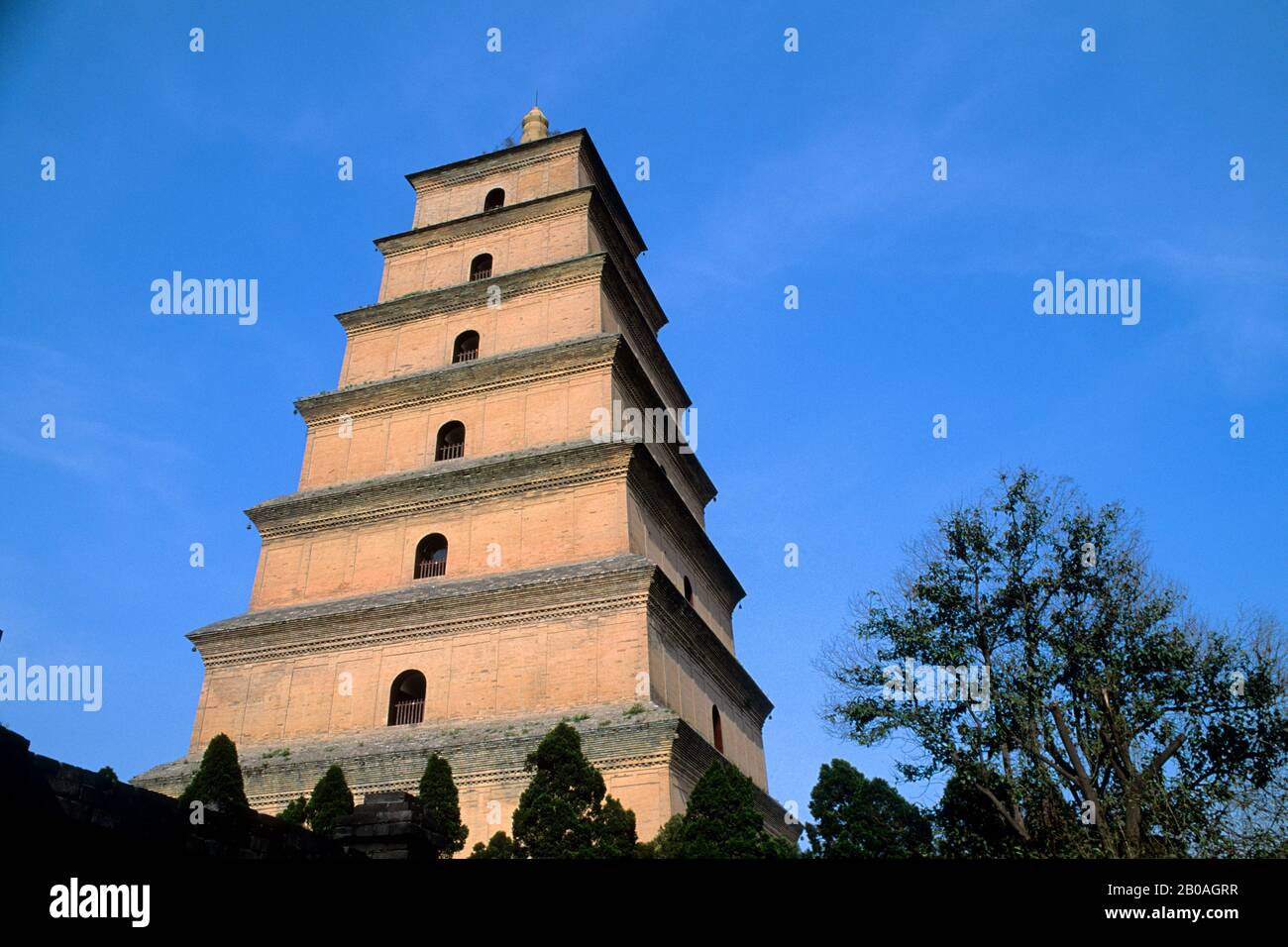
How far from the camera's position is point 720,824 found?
12023 mm

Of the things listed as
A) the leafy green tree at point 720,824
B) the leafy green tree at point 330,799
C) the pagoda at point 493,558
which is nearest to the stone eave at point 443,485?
the pagoda at point 493,558

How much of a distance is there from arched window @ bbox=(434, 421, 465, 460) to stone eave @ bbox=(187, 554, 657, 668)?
3.05m

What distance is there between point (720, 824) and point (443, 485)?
8617mm

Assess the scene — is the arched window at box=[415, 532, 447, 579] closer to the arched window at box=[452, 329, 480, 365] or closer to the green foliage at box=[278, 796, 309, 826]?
the arched window at box=[452, 329, 480, 365]

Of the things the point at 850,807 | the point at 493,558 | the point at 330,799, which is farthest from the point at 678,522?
the point at 850,807

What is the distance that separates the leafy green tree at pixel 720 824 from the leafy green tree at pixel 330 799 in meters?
4.48

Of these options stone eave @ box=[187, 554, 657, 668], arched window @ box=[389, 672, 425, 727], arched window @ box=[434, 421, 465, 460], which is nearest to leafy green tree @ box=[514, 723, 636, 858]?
stone eave @ box=[187, 554, 657, 668]

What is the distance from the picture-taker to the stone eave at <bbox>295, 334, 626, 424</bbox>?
739 inches

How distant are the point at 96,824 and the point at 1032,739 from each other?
12.6 meters

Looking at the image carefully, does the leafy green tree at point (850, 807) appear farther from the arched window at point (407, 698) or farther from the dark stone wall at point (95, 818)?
the dark stone wall at point (95, 818)

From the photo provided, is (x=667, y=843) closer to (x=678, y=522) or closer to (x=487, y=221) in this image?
(x=678, y=522)

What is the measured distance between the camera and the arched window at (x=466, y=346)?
2070 cm

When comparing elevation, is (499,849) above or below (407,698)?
below
